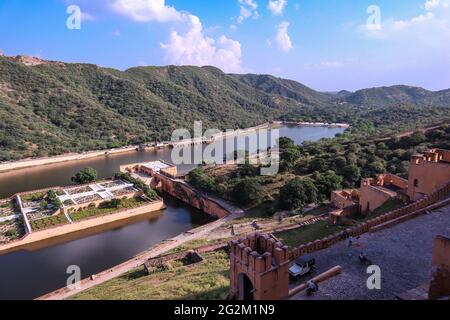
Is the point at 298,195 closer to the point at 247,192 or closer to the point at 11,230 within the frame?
the point at 247,192

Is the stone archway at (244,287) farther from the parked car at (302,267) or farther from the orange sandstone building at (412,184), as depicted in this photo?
the orange sandstone building at (412,184)

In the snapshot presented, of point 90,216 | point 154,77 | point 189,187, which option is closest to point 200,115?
point 154,77

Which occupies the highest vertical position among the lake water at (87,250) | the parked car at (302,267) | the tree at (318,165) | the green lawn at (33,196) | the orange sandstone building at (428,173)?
the orange sandstone building at (428,173)

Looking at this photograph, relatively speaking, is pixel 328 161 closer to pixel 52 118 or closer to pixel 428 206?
pixel 428 206

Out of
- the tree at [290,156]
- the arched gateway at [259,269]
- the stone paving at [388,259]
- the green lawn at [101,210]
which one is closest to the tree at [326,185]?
the tree at [290,156]

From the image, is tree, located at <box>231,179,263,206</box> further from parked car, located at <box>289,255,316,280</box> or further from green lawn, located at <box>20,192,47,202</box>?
parked car, located at <box>289,255,316,280</box>

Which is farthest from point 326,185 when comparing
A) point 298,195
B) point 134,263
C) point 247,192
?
point 134,263

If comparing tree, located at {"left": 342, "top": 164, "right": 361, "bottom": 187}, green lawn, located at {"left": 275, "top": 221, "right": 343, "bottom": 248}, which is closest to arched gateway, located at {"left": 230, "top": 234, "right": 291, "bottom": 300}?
green lawn, located at {"left": 275, "top": 221, "right": 343, "bottom": 248}
